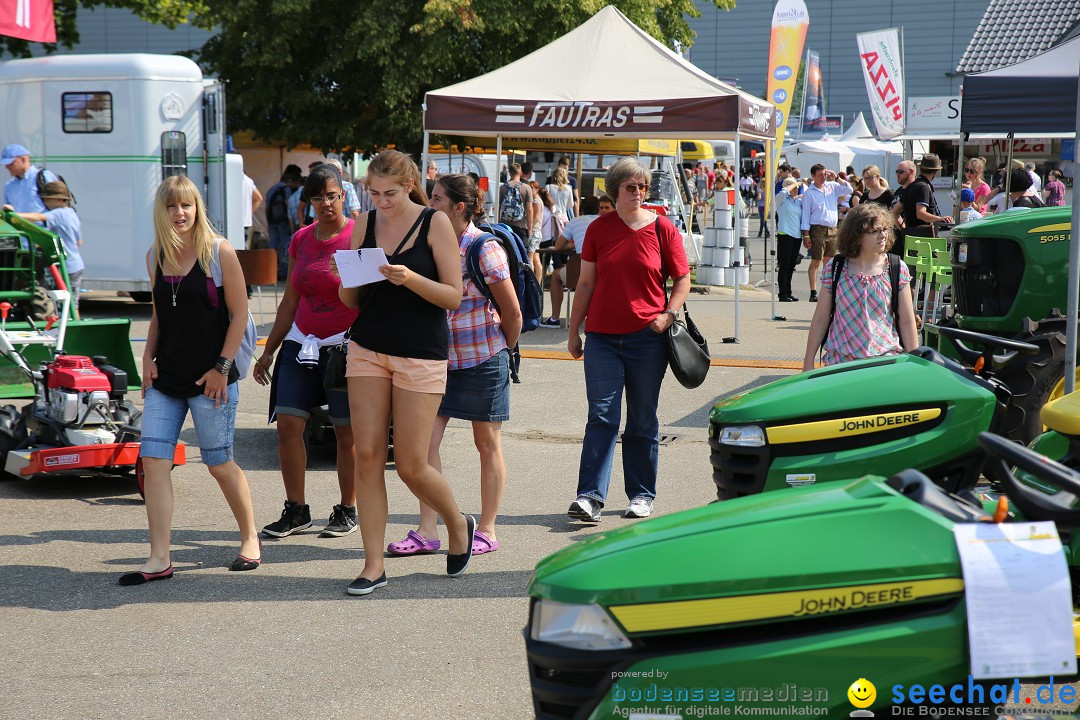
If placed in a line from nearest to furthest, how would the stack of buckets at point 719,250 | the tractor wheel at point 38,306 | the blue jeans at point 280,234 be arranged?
the tractor wheel at point 38,306 → the stack of buckets at point 719,250 → the blue jeans at point 280,234

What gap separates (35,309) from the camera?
9.29 m

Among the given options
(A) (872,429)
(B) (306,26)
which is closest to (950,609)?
(A) (872,429)

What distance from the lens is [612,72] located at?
43.2 feet

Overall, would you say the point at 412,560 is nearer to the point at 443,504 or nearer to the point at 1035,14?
the point at 443,504

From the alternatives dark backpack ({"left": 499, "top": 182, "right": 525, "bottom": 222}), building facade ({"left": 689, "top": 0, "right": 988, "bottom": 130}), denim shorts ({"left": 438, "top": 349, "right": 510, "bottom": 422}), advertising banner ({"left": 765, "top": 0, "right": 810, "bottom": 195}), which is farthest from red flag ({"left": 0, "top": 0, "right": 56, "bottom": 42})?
building facade ({"left": 689, "top": 0, "right": 988, "bottom": 130})

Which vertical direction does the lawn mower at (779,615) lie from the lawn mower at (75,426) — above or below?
above

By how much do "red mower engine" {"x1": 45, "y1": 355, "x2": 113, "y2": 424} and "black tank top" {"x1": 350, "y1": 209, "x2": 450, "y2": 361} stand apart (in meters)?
2.83

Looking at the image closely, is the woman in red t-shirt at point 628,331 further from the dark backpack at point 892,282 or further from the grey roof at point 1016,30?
the grey roof at point 1016,30

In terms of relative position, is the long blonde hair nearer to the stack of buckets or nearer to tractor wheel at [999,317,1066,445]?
tractor wheel at [999,317,1066,445]

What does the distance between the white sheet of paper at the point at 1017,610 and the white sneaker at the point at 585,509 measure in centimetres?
410

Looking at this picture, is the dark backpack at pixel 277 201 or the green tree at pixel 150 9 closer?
the dark backpack at pixel 277 201

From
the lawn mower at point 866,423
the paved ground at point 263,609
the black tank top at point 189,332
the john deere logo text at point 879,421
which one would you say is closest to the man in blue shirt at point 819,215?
the paved ground at point 263,609

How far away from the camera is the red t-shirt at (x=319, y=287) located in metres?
6.06

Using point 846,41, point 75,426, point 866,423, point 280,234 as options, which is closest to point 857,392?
point 866,423
